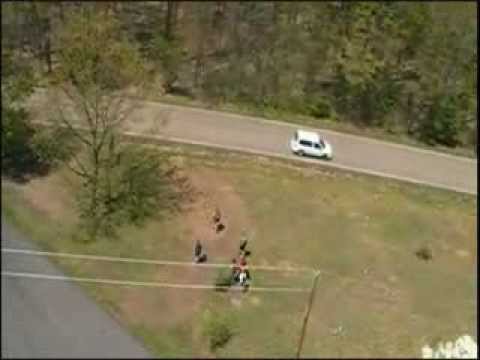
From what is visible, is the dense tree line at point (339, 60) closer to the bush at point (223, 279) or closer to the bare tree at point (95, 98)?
the bare tree at point (95, 98)

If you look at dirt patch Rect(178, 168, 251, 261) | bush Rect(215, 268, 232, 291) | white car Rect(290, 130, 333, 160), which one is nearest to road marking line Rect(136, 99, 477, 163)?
white car Rect(290, 130, 333, 160)

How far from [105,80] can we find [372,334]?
11.7 metres

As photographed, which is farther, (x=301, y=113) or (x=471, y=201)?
(x=301, y=113)

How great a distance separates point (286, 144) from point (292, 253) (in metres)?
8.31

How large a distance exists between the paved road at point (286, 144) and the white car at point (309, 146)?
34 cm

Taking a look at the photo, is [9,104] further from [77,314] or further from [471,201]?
[471,201]

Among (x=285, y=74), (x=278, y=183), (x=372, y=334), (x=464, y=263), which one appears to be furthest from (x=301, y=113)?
(x=372, y=334)

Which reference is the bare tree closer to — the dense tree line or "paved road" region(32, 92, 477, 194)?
"paved road" region(32, 92, 477, 194)

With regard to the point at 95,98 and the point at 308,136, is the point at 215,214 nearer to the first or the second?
the point at 95,98

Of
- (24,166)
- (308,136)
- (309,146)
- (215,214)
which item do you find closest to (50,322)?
(215,214)

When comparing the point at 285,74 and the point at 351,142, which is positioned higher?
the point at 285,74

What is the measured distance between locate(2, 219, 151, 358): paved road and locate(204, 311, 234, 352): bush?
2.05 meters

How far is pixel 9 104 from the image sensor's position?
2841cm

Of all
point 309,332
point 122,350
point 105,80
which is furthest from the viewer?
point 105,80
